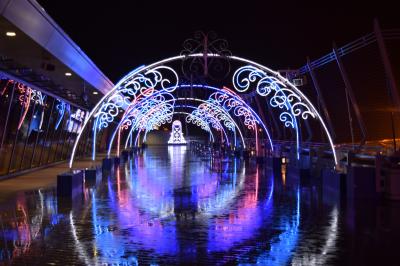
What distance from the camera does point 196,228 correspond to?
10.2 metres

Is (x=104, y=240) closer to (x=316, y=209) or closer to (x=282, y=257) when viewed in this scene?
(x=282, y=257)

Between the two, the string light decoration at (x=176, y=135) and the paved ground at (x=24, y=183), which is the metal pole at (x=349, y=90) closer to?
the paved ground at (x=24, y=183)

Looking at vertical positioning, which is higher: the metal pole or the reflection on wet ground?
the metal pole

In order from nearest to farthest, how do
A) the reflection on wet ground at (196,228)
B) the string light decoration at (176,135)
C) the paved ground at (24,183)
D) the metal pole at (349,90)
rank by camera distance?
1. the reflection on wet ground at (196,228)
2. the paved ground at (24,183)
3. the metal pole at (349,90)
4. the string light decoration at (176,135)

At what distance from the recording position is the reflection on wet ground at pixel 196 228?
25.8 feet

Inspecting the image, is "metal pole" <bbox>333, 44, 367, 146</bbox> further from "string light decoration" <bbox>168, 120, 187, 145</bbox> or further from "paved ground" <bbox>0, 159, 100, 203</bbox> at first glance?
"string light decoration" <bbox>168, 120, 187, 145</bbox>

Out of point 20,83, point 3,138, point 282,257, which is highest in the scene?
point 20,83

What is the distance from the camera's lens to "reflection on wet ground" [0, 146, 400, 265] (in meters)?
7.88

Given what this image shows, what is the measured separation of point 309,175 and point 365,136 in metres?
10.9

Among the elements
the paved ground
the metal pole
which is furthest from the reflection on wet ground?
the metal pole

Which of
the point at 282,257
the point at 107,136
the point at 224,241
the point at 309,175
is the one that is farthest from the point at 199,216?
the point at 107,136

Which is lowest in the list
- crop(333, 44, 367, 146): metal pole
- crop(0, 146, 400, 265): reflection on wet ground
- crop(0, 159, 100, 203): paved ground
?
crop(0, 146, 400, 265): reflection on wet ground

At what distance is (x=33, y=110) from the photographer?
2327 cm

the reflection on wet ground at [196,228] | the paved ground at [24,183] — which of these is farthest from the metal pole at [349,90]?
the paved ground at [24,183]
